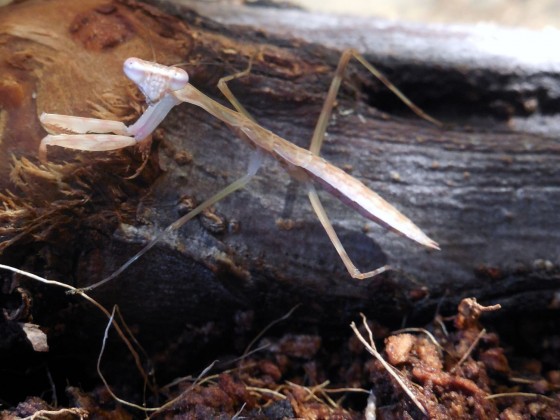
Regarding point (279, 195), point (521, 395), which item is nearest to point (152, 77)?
point (279, 195)

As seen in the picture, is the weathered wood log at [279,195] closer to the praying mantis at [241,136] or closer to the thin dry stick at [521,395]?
the praying mantis at [241,136]

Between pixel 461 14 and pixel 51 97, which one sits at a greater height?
pixel 461 14

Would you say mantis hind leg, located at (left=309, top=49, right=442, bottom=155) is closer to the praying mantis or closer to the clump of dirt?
the praying mantis

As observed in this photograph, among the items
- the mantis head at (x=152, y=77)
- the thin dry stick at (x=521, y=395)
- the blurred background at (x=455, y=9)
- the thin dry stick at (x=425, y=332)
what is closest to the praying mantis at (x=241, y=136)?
the mantis head at (x=152, y=77)

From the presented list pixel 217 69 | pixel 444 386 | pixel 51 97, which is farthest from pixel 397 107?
pixel 51 97

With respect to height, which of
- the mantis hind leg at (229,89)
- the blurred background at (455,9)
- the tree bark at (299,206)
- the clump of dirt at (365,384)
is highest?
the blurred background at (455,9)

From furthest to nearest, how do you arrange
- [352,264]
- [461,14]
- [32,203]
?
1. [461,14]
2. [352,264]
3. [32,203]

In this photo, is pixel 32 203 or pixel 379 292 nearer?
pixel 32 203

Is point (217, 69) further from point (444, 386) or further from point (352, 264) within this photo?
point (444, 386)
